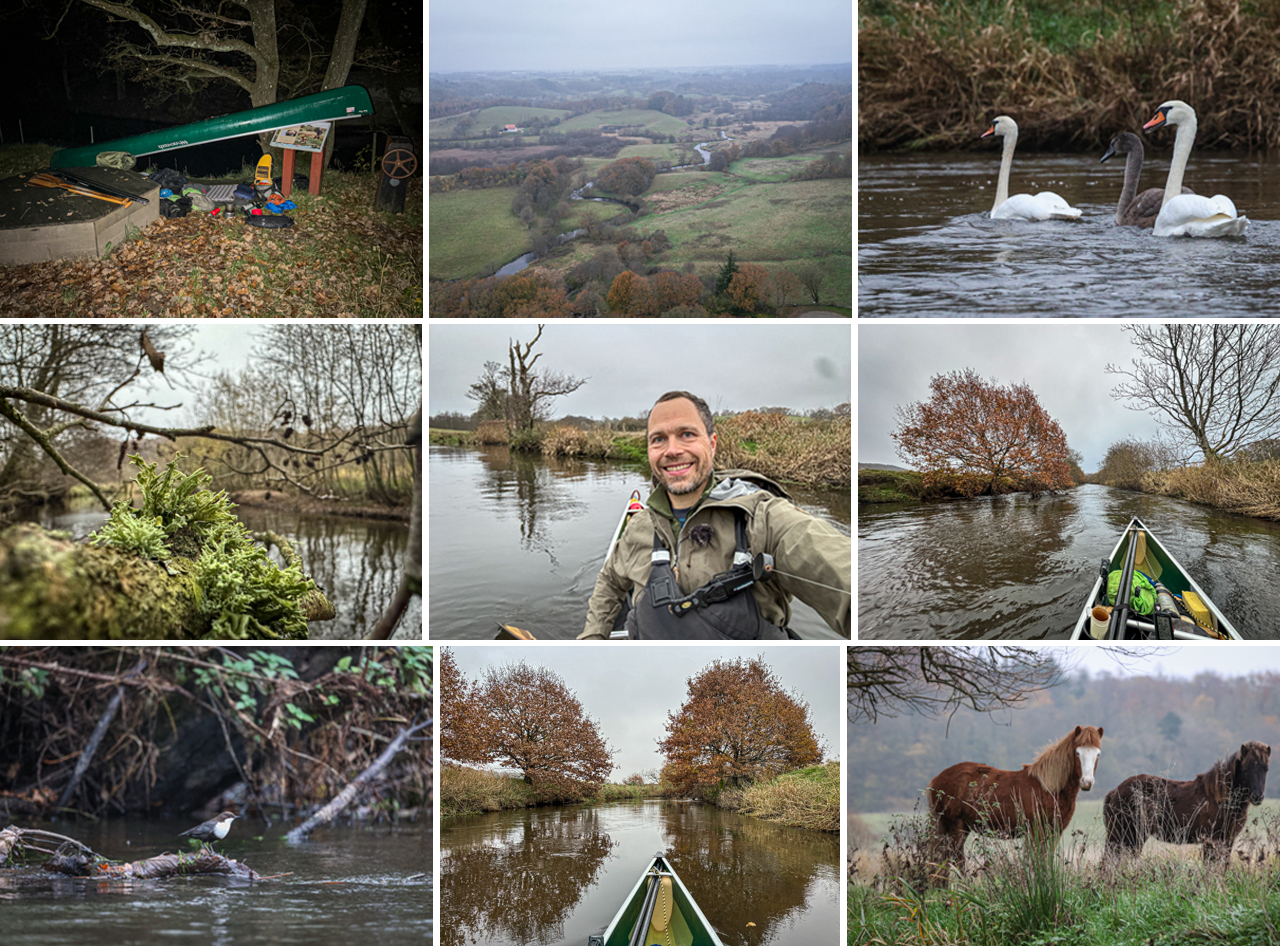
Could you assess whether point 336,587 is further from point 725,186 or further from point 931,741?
point 931,741

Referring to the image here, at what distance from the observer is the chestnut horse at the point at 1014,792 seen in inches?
118

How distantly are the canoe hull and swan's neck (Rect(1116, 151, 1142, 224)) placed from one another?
1.11m

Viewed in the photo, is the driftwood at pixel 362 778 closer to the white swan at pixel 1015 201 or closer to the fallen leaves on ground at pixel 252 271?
the fallen leaves on ground at pixel 252 271

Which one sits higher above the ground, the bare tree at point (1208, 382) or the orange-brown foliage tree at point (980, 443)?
the bare tree at point (1208, 382)

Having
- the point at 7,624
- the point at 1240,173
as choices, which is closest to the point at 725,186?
the point at 1240,173

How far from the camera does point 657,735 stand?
3092 millimetres

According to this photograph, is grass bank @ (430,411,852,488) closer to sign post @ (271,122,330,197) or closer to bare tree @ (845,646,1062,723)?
bare tree @ (845,646,1062,723)

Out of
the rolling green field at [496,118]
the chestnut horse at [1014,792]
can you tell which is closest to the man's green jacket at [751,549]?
the chestnut horse at [1014,792]

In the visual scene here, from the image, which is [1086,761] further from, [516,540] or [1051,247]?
[516,540]

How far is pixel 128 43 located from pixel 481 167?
56.0 inches

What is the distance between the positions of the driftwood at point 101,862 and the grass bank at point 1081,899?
2307mm

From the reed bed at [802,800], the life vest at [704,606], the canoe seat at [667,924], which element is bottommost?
the canoe seat at [667,924]

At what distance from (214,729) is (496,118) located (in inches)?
99.2

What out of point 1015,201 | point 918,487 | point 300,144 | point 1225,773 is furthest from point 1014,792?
point 300,144
